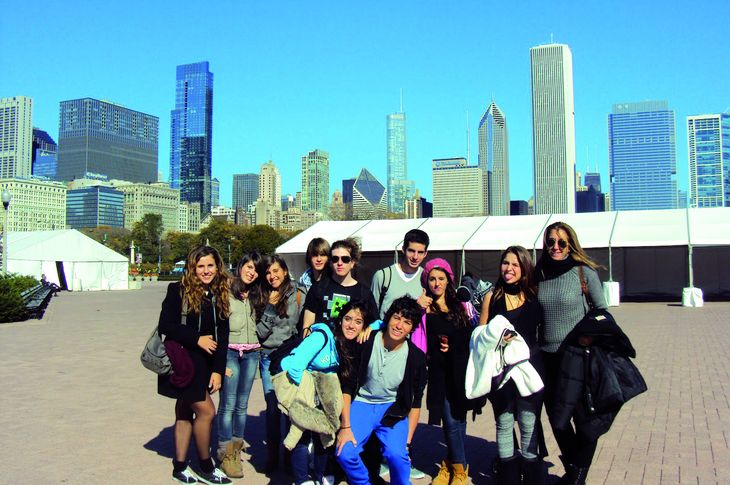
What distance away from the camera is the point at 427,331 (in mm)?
4480

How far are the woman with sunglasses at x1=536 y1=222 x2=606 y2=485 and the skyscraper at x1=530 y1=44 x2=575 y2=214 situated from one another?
189636mm

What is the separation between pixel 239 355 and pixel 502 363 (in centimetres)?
201

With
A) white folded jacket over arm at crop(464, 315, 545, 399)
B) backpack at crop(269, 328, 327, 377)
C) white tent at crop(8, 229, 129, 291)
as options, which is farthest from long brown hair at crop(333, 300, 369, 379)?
white tent at crop(8, 229, 129, 291)

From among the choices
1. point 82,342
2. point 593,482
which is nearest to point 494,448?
point 593,482

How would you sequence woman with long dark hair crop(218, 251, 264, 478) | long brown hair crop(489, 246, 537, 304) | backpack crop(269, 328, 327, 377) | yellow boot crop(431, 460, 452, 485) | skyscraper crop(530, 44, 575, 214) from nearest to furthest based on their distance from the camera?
long brown hair crop(489, 246, 537, 304), yellow boot crop(431, 460, 452, 485), backpack crop(269, 328, 327, 377), woman with long dark hair crop(218, 251, 264, 478), skyscraper crop(530, 44, 575, 214)

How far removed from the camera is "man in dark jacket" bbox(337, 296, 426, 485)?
156 inches

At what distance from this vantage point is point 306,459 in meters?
4.16

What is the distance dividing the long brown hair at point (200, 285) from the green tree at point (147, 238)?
91542mm

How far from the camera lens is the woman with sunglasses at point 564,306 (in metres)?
4.16

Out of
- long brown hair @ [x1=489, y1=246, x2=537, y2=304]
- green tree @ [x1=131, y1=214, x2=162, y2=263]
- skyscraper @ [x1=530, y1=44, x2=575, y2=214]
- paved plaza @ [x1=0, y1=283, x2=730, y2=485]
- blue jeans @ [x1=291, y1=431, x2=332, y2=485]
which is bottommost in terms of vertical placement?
paved plaza @ [x1=0, y1=283, x2=730, y2=485]

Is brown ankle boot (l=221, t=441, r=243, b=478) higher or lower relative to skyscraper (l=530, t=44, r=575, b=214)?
lower

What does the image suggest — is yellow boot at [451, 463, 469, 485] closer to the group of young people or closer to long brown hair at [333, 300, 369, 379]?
the group of young people

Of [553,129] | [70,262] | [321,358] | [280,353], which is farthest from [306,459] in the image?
[553,129]

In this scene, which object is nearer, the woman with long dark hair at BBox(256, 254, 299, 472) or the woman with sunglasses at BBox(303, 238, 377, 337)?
the woman with sunglasses at BBox(303, 238, 377, 337)
